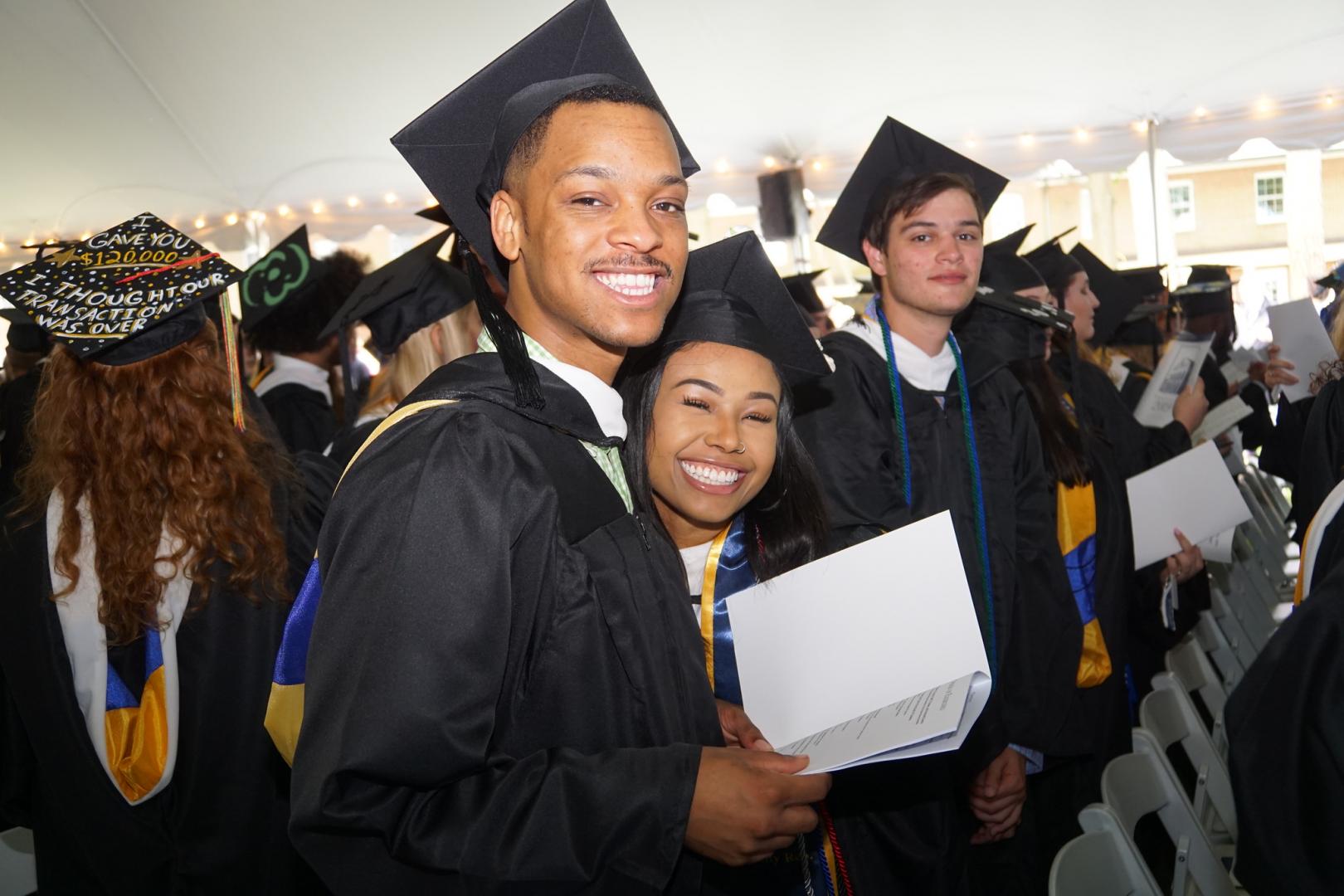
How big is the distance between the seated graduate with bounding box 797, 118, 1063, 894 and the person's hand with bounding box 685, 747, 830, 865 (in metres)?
1.23

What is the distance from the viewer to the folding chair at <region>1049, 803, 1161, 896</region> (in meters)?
1.94

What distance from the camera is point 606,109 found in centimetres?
142

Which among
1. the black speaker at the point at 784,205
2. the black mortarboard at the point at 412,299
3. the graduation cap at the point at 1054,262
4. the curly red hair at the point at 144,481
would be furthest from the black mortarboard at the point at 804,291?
the curly red hair at the point at 144,481

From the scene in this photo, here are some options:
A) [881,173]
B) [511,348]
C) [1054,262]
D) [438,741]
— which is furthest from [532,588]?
[1054,262]

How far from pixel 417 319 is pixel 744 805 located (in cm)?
241

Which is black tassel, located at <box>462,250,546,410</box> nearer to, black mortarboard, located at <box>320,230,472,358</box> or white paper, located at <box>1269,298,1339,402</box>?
black mortarboard, located at <box>320,230,472,358</box>

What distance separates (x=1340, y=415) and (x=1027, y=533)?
89 centimetres

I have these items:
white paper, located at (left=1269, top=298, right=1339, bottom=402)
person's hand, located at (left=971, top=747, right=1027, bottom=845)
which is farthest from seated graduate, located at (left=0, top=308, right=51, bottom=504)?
white paper, located at (left=1269, top=298, right=1339, bottom=402)

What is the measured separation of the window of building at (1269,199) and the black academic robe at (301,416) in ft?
52.2

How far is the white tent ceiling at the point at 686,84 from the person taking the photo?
8031 millimetres

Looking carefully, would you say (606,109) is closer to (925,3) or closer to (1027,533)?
(1027,533)

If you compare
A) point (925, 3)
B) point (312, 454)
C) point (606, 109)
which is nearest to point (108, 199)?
point (925, 3)

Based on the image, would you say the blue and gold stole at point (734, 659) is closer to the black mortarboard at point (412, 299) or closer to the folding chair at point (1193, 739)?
the folding chair at point (1193, 739)

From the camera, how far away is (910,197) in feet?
9.57
